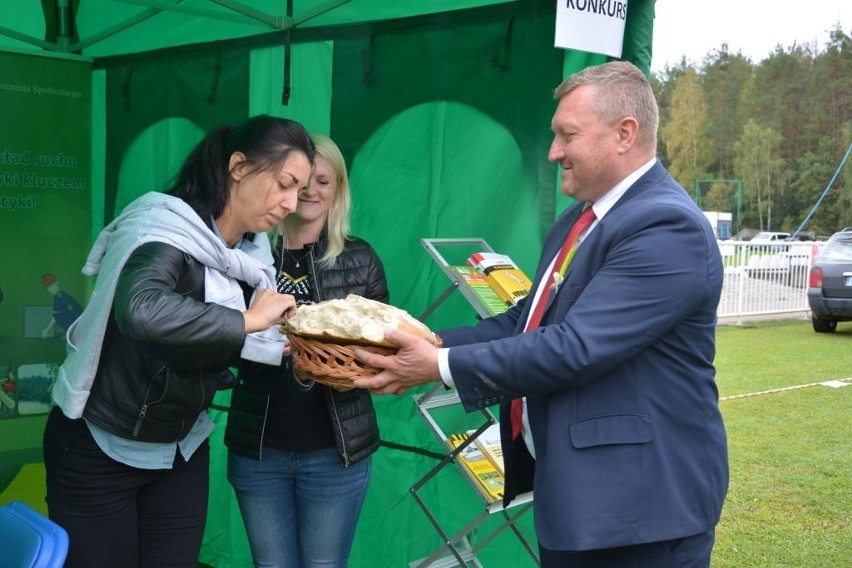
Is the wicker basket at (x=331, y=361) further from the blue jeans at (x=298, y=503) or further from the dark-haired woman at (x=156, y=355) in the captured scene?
the blue jeans at (x=298, y=503)

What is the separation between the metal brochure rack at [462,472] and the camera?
99.4 inches

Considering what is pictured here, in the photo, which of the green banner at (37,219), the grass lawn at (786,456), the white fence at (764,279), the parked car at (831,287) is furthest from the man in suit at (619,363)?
the white fence at (764,279)

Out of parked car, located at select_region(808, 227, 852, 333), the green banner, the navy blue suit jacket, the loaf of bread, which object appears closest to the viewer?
the navy blue suit jacket

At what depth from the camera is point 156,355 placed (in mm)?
1889

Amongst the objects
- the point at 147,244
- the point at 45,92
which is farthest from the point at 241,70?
the point at 147,244

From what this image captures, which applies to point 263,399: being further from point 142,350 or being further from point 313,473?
point 142,350

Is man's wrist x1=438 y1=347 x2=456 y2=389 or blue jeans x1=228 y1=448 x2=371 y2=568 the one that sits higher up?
man's wrist x1=438 y1=347 x2=456 y2=389

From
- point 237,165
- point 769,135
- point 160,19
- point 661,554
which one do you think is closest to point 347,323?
point 237,165

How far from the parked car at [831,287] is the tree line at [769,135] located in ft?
88.7

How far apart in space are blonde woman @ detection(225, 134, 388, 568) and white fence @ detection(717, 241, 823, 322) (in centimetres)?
1297

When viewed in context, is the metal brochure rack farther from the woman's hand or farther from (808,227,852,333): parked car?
(808,227,852,333): parked car

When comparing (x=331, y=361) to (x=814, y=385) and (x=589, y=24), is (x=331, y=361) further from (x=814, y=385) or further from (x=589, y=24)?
(x=814, y=385)

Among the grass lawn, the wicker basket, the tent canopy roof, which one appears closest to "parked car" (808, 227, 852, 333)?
the grass lawn

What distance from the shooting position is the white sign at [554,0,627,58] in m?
2.26
